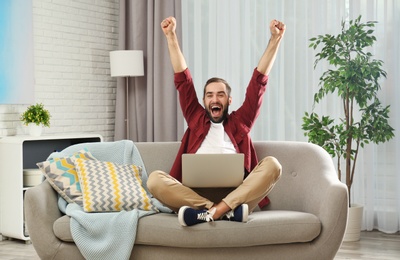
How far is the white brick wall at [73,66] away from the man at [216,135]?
5.96 ft

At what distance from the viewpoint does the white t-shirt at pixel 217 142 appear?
4.11 m

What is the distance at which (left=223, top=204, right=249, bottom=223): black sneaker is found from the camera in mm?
3473

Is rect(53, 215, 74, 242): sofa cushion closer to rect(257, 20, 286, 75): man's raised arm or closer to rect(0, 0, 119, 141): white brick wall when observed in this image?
rect(257, 20, 286, 75): man's raised arm

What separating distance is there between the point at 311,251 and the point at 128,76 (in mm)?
3329

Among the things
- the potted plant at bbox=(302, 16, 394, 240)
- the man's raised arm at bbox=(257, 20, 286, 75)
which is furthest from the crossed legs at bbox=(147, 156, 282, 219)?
the potted plant at bbox=(302, 16, 394, 240)

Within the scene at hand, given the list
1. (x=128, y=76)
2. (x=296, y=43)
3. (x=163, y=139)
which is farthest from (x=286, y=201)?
(x=128, y=76)

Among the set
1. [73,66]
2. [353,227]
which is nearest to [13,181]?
[73,66]

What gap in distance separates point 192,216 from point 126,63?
286 cm

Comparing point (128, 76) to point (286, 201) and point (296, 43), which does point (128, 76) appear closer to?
point (296, 43)

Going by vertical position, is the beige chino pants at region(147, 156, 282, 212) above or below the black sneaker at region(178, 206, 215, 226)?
above

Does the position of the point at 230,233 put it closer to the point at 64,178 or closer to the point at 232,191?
the point at 232,191

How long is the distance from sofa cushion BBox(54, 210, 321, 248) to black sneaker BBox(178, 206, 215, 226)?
0.09 ft

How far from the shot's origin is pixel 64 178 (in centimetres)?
388

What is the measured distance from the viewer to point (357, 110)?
5320mm
